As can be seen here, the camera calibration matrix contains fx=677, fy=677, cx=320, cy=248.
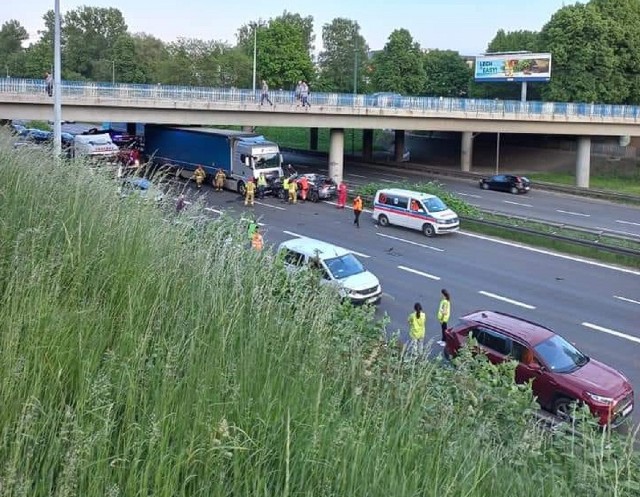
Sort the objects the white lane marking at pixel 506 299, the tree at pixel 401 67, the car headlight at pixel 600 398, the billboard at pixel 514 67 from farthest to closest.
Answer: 1. the tree at pixel 401 67
2. the billboard at pixel 514 67
3. the white lane marking at pixel 506 299
4. the car headlight at pixel 600 398

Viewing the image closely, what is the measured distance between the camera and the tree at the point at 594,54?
60.8 meters

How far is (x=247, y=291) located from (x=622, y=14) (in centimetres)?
6749

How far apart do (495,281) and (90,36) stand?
10850cm

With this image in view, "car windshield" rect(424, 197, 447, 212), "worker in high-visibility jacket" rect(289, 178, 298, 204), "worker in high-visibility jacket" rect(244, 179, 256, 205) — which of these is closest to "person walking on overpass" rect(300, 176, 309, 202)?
"worker in high-visibility jacket" rect(289, 178, 298, 204)

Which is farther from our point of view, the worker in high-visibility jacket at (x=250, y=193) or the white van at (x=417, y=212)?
the worker in high-visibility jacket at (x=250, y=193)

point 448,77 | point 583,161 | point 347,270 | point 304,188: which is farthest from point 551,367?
point 448,77

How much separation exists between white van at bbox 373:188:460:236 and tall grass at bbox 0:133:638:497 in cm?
2110

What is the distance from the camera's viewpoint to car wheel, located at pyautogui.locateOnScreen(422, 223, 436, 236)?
27223 millimetres

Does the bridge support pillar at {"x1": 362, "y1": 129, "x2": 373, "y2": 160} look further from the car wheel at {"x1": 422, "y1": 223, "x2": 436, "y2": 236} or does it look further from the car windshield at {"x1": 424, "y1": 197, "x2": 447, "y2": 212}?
the car wheel at {"x1": 422, "y1": 223, "x2": 436, "y2": 236}

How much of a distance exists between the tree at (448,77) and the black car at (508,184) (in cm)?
4149

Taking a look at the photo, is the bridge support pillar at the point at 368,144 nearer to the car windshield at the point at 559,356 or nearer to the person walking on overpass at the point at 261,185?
the person walking on overpass at the point at 261,185

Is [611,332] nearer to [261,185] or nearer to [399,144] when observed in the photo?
[261,185]

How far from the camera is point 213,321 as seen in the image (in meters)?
4.83

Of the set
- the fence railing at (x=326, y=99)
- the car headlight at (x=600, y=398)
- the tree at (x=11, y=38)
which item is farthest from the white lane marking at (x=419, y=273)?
the tree at (x=11, y=38)
